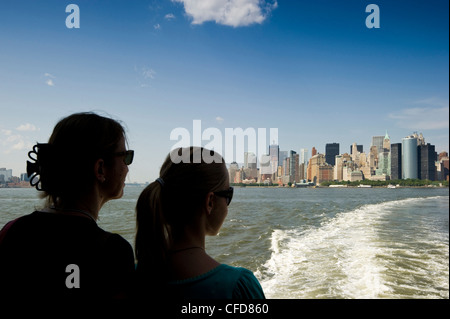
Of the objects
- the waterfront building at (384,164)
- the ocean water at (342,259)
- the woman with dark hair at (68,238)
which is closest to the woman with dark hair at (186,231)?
the woman with dark hair at (68,238)

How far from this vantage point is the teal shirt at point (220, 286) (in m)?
1.07

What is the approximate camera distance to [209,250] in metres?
10.3

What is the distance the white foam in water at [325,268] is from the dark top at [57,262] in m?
5.77

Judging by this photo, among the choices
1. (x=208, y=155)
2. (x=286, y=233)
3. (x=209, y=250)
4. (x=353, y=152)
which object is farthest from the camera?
(x=353, y=152)

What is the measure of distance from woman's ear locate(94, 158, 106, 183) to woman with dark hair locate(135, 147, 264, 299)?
177 millimetres

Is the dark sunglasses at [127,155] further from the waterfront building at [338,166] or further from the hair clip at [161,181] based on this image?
the waterfront building at [338,166]

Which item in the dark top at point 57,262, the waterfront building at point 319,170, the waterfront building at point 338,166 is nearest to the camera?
the dark top at point 57,262
